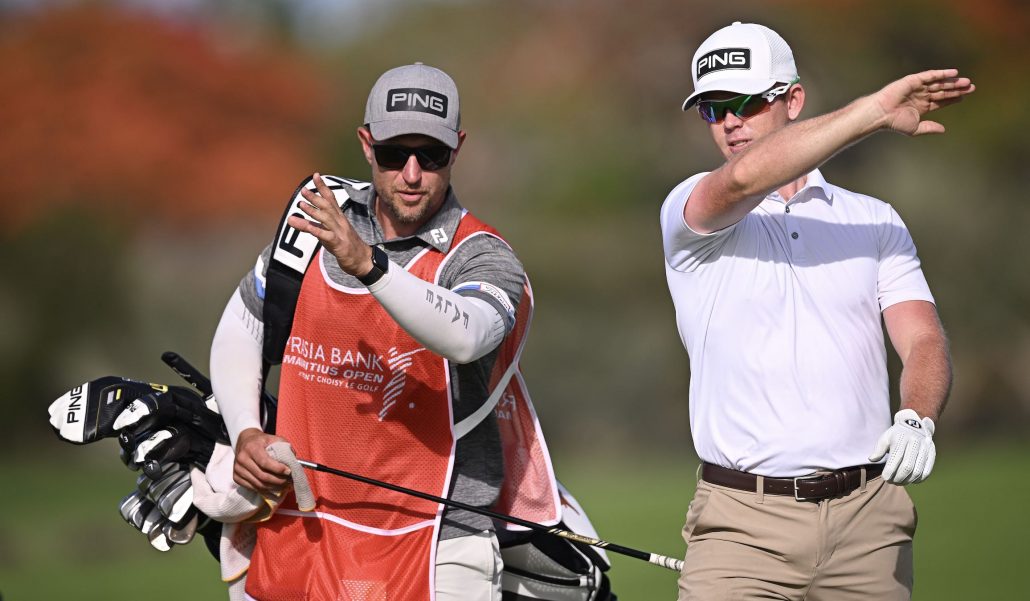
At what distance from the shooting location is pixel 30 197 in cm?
2503

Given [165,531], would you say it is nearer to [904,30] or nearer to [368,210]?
[368,210]

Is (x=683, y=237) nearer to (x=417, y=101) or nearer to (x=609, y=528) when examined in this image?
(x=417, y=101)

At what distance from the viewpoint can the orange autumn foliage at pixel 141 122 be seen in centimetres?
2516

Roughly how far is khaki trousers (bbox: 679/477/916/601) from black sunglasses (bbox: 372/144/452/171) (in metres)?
1.52

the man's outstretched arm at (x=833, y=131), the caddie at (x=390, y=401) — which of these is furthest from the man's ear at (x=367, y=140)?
the man's outstretched arm at (x=833, y=131)

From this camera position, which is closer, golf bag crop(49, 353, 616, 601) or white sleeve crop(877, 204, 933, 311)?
white sleeve crop(877, 204, 933, 311)

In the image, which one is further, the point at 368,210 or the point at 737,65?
the point at 368,210

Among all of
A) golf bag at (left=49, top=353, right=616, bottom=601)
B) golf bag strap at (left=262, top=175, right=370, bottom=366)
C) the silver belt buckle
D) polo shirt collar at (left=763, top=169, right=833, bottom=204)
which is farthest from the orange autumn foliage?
the silver belt buckle

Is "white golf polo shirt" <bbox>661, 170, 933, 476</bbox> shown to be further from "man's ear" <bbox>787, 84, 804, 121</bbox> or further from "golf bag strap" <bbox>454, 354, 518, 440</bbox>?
"golf bag strap" <bbox>454, 354, 518, 440</bbox>

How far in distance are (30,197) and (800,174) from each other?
2341 cm

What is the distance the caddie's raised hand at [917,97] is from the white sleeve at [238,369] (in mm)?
2366

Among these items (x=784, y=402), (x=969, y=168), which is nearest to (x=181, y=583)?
(x=784, y=402)

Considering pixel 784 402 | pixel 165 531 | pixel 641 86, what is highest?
pixel 641 86

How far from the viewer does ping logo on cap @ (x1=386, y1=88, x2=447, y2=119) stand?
466 cm
